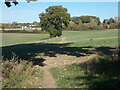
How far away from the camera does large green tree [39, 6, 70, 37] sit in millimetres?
38219

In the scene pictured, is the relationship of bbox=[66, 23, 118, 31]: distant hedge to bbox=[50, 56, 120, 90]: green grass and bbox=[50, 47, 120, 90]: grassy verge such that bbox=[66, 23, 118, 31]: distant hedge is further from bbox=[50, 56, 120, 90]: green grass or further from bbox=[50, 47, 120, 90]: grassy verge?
bbox=[50, 56, 120, 90]: green grass

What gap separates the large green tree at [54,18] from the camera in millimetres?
38219

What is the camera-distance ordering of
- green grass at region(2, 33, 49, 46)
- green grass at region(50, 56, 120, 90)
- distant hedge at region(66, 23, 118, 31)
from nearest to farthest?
green grass at region(50, 56, 120, 90)
green grass at region(2, 33, 49, 46)
distant hedge at region(66, 23, 118, 31)

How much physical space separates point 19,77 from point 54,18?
1152 inches

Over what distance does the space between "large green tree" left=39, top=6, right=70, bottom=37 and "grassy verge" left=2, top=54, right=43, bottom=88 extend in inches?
1070

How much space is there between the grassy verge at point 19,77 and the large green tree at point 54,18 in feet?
89.2

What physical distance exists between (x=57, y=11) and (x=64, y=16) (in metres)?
1.54

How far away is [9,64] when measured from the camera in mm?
10867

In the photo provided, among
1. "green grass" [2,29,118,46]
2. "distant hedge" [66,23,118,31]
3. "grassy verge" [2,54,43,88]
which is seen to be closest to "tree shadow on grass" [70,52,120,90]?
"grassy verge" [2,54,43,88]

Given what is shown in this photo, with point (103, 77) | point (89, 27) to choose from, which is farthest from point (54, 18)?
point (89, 27)

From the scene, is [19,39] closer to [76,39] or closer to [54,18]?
[76,39]

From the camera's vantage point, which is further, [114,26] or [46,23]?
[114,26]

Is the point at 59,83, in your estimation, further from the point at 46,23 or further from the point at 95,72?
the point at 46,23

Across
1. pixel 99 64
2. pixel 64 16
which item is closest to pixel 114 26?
pixel 64 16
